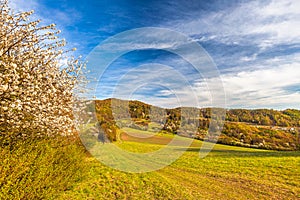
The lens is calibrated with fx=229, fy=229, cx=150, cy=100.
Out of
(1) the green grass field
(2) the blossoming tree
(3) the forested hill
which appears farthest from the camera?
(3) the forested hill

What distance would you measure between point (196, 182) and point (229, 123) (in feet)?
63.3

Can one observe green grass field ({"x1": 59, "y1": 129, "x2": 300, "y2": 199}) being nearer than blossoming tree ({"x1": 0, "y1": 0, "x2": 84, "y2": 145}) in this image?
No

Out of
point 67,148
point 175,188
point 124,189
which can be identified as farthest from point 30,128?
point 175,188

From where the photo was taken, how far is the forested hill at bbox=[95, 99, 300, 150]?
51.8ft

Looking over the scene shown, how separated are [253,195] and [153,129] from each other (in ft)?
39.1

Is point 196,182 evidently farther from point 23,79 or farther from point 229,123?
point 229,123

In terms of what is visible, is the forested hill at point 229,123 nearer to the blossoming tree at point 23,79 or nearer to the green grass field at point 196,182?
the green grass field at point 196,182

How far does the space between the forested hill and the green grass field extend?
3.73 m

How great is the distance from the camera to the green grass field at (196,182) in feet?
28.2

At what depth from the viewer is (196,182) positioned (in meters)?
10.6

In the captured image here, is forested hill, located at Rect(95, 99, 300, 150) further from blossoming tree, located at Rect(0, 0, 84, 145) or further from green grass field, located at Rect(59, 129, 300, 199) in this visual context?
blossoming tree, located at Rect(0, 0, 84, 145)

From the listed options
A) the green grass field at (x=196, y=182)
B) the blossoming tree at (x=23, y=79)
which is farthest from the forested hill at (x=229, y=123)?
the blossoming tree at (x=23, y=79)

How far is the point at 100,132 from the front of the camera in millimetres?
15977

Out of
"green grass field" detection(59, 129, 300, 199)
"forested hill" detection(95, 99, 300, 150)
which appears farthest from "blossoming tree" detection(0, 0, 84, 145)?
"forested hill" detection(95, 99, 300, 150)
